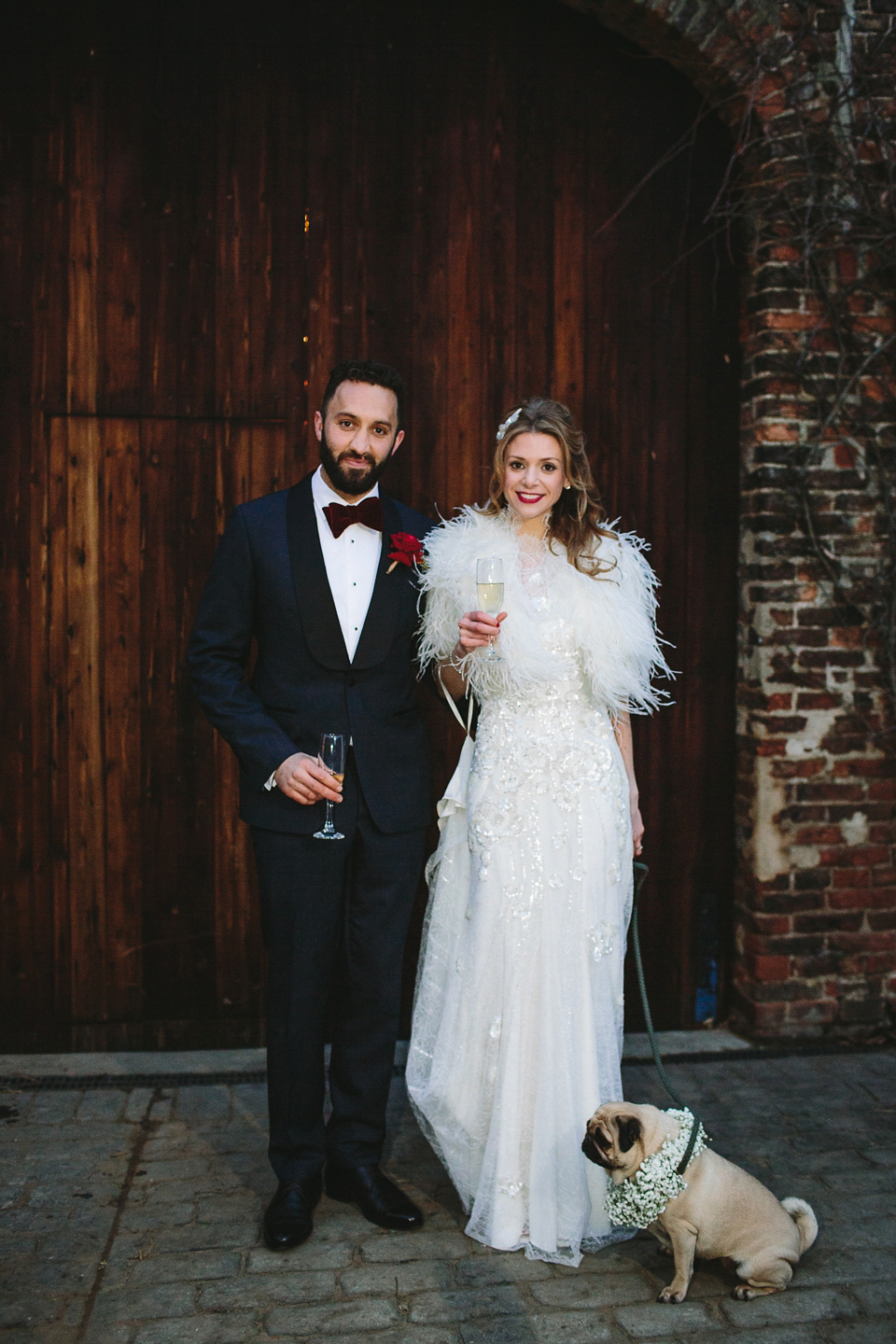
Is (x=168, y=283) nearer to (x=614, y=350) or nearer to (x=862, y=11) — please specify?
(x=614, y=350)

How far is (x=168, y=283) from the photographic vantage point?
3646mm

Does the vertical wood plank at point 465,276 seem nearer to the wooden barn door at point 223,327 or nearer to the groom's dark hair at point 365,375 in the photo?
the wooden barn door at point 223,327

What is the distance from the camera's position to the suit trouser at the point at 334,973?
2.73 meters

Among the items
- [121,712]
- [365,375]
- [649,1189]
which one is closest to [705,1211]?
[649,1189]

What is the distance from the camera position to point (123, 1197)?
110 inches

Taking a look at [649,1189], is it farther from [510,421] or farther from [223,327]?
[223,327]

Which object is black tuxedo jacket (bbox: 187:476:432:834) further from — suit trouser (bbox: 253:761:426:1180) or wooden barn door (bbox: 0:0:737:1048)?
wooden barn door (bbox: 0:0:737:1048)

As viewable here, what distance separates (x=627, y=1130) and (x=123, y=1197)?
54.2 inches

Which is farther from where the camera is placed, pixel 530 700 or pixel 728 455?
pixel 728 455

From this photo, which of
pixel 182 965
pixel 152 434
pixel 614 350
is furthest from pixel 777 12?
pixel 182 965

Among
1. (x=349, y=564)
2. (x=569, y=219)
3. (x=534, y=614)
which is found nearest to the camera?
(x=534, y=614)

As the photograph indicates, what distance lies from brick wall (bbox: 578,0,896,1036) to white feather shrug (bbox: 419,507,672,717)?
3.75ft

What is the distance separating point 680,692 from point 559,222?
1.75m

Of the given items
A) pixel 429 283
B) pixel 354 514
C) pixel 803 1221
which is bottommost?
pixel 803 1221
